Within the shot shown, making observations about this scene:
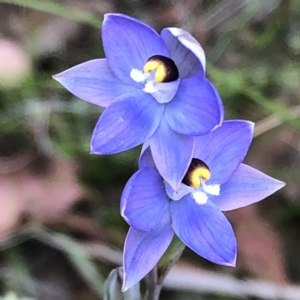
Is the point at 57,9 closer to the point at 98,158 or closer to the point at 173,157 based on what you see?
the point at 98,158

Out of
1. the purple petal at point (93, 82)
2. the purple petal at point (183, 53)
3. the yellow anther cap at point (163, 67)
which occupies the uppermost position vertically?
the purple petal at point (183, 53)

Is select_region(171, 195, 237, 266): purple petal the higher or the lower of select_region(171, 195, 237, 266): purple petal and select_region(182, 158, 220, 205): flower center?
the lower

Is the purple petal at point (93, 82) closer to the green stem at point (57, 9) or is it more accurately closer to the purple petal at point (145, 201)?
the purple petal at point (145, 201)

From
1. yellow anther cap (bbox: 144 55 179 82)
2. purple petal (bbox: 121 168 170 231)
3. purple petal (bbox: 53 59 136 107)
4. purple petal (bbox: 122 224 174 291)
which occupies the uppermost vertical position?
yellow anther cap (bbox: 144 55 179 82)

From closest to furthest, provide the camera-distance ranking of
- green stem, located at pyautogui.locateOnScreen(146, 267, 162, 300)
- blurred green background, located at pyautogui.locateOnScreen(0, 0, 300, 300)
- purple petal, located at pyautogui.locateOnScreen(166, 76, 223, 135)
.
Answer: purple petal, located at pyautogui.locateOnScreen(166, 76, 223, 135)
green stem, located at pyautogui.locateOnScreen(146, 267, 162, 300)
blurred green background, located at pyautogui.locateOnScreen(0, 0, 300, 300)

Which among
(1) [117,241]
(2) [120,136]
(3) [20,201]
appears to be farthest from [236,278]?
(2) [120,136]

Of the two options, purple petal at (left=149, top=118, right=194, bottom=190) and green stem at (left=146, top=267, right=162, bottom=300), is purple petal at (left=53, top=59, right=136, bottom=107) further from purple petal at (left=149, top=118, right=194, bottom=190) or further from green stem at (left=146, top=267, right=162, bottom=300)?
green stem at (left=146, top=267, right=162, bottom=300)

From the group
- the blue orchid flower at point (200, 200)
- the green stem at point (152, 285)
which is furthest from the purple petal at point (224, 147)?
the green stem at point (152, 285)

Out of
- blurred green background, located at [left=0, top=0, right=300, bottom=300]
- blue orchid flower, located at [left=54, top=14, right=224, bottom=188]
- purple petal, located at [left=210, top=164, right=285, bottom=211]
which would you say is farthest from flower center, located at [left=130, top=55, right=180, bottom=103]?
blurred green background, located at [left=0, top=0, right=300, bottom=300]
